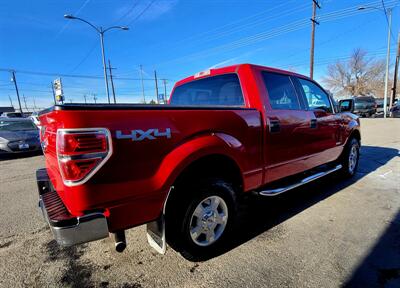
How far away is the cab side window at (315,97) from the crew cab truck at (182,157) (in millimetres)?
67

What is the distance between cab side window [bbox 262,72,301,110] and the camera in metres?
3.28

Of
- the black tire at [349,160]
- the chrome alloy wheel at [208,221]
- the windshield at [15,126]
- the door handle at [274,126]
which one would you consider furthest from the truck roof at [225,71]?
the windshield at [15,126]

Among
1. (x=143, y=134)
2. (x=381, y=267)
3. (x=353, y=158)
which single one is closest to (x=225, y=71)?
(x=143, y=134)

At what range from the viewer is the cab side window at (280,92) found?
129 inches

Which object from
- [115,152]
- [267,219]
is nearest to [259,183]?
[267,219]

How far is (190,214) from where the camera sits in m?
2.35

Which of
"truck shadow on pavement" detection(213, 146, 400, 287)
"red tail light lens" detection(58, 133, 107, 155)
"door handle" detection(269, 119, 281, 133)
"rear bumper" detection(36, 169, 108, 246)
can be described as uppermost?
"red tail light lens" detection(58, 133, 107, 155)

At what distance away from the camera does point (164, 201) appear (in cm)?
214

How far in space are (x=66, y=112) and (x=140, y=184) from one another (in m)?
0.74

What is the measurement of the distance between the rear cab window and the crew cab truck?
0.05 feet

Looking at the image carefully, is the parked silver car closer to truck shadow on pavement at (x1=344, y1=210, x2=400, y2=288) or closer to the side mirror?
the side mirror

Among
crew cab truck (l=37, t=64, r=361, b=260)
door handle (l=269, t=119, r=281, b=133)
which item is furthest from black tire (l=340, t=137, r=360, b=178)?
door handle (l=269, t=119, r=281, b=133)

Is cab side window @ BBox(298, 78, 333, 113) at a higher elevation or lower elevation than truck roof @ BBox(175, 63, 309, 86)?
lower

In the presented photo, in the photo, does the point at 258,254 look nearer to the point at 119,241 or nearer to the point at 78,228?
the point at 119,241
